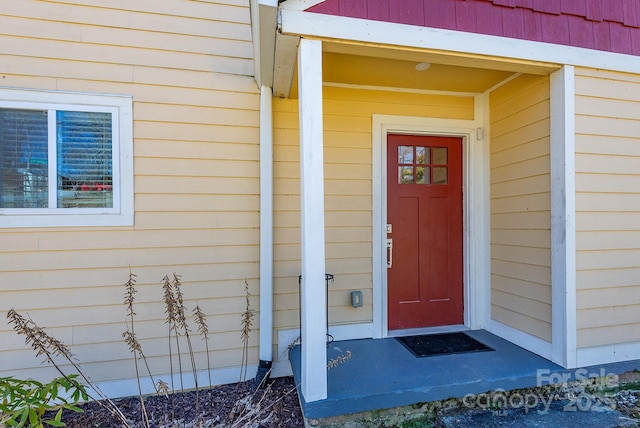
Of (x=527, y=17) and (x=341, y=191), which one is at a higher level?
(x=527, y=17)

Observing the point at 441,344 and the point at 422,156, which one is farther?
the point at 422,156

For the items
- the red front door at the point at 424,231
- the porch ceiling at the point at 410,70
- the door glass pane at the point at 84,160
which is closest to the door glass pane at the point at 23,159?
the door glass pane at the point at 84,160

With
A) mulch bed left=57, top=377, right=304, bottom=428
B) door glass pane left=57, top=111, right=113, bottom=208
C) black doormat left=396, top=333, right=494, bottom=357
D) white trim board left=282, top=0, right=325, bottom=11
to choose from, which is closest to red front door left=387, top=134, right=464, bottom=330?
black doormat left=396, top=333, right=494, bottom=357

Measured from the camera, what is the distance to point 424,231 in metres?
3.13

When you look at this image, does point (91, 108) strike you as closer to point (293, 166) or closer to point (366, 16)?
point (293, 166)

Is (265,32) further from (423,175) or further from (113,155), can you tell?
(423,175)

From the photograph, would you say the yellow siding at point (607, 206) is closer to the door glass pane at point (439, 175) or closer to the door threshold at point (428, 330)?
the door threshold at point (428, 330)

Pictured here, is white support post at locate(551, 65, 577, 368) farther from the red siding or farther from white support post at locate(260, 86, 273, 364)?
white support post at locate(260, 86, 273, 364)

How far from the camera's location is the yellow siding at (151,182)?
7.49 feet

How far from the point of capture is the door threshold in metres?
2.98

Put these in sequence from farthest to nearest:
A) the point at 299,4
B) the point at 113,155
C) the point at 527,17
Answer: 1. the point at 113,155
2. the point at 527,17
3. the point at 299,4

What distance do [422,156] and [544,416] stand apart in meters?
2.20

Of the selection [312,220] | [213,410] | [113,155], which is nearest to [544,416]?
[312,220]

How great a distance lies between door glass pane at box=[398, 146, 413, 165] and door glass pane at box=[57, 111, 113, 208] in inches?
96.1
